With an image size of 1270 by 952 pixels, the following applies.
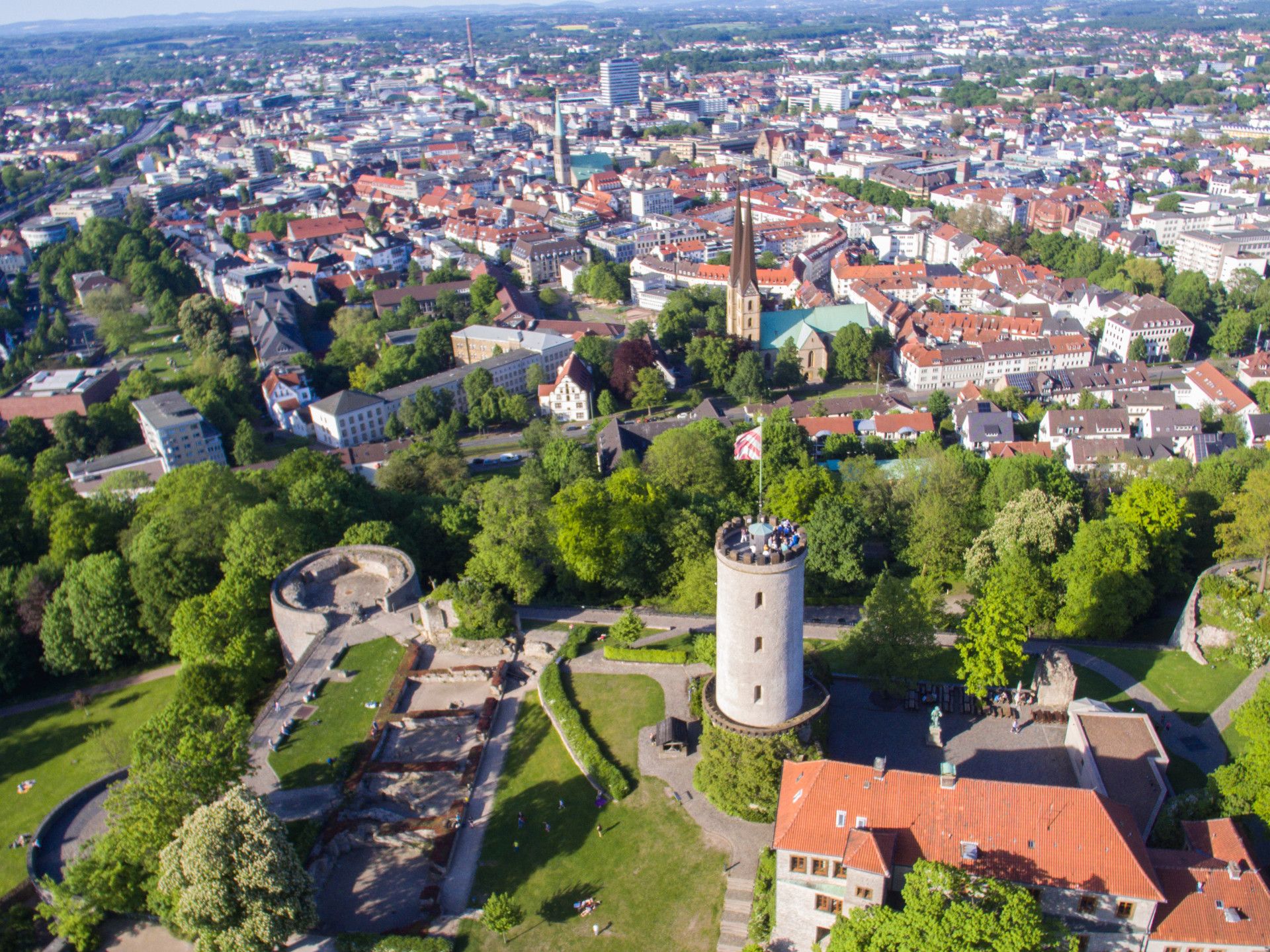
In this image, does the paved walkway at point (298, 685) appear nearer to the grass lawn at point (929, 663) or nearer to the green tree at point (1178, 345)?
the grass lawn at point (929, 663)

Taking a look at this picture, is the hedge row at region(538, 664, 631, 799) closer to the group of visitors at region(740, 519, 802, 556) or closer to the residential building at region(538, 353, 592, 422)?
the group of visitors at region(740, 519, 802, 556)

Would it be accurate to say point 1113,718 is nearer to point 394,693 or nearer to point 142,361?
point 394,693

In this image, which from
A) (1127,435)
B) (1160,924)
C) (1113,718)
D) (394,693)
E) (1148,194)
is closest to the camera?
(1160,924)

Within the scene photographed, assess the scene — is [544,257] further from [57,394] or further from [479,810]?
[479,810]

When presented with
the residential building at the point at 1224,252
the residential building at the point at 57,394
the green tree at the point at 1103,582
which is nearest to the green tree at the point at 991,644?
the green tree at the point at 1103,582

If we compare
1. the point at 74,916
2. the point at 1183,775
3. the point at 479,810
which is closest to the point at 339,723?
the point at 479,810

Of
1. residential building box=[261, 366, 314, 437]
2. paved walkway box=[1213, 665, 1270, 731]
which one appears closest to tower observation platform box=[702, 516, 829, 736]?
paved walkway box=[1213, 665, 1270, 731]

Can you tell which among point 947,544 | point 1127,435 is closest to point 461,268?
point 1127,435
